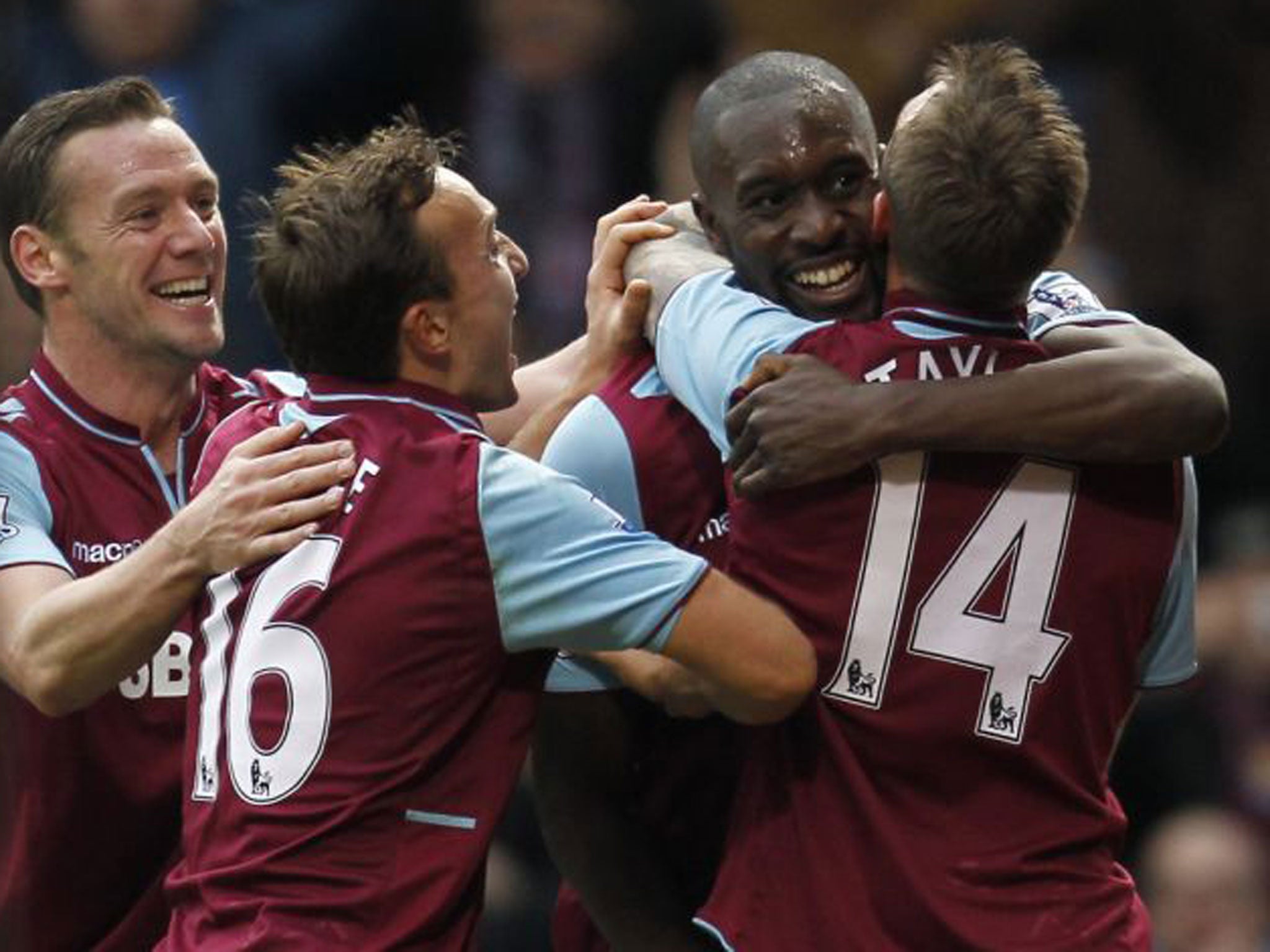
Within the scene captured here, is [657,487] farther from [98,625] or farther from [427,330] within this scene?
[98,625]

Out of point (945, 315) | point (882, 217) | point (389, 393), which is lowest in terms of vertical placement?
point (389, 393)

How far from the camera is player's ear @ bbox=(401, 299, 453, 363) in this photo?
3479 mm

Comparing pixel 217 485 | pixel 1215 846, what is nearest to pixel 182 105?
pixel 1215 846

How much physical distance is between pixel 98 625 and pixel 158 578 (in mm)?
123

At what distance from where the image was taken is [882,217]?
3.51 metres

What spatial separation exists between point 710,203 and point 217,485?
Answer: 33.0 inches

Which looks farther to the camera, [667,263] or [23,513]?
[23,513]

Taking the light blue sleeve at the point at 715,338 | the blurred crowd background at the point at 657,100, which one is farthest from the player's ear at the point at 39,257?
the blurred crowd background at the point at 657,100

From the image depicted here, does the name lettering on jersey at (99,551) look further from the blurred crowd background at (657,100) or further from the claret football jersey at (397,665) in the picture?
the blurred crowd background at (657,100)

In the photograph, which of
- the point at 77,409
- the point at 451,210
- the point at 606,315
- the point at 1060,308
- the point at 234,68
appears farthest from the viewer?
the point at 234,68

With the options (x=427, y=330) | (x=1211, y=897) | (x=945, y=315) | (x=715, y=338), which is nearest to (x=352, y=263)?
(x=427, y=330)

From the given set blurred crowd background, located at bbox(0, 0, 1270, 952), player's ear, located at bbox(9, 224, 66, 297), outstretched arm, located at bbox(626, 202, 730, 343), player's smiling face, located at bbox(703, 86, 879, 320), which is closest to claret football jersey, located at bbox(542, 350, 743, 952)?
outstretched arm, located at bbox(626, 202, 730, 343)

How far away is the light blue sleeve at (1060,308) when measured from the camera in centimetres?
355

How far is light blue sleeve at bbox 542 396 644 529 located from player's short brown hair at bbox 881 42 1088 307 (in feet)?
1.82
